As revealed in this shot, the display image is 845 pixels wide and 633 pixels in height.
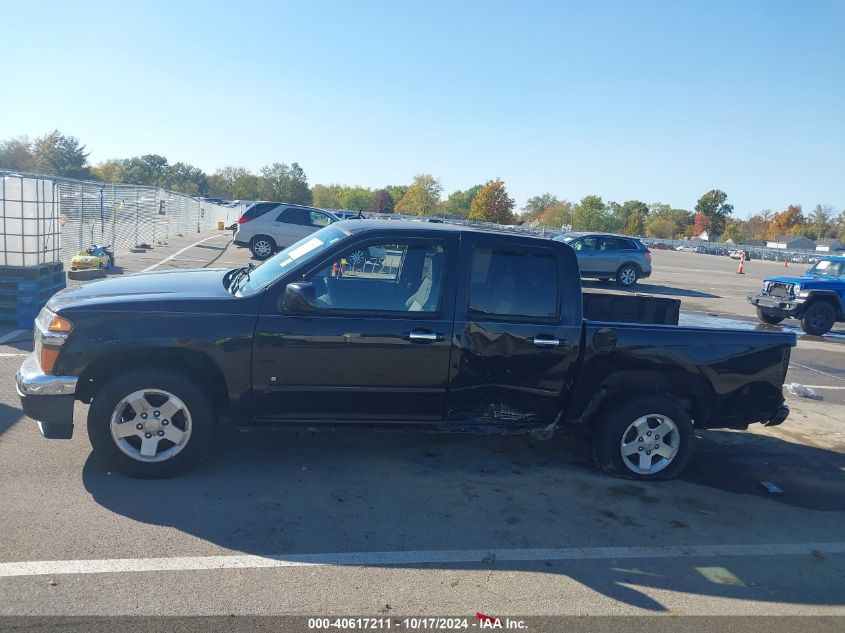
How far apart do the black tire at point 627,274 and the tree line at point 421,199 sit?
1907cm

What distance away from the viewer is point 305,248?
5371 mm

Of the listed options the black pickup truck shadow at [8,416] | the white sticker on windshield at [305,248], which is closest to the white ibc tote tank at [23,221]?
the black pickup truck shadow at [8,416]

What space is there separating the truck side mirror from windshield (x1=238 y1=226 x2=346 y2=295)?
12.5 inches

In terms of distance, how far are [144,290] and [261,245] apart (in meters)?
17.2

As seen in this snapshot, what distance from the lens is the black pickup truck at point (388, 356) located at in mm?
4613

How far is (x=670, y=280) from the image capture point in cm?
2736

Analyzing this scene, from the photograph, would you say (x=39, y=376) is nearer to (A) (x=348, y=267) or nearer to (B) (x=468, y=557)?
(A) (x=348, y=267)

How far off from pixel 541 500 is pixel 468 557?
1072 mm

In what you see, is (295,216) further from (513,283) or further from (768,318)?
(513,283)

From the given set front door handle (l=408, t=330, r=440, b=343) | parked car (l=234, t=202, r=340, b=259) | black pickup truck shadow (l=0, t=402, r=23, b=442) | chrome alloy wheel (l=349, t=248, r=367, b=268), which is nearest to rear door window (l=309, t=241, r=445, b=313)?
chrome alloy wheel (l=349, t=248, r=367, b=268)

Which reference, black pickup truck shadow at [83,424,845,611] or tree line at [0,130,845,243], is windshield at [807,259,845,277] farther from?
tree line at [0,130,845,243]

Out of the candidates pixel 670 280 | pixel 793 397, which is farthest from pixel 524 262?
pixel 670 280

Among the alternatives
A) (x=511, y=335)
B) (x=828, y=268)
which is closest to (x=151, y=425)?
(x=511, y=335)

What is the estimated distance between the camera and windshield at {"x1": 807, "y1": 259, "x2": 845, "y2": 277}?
607 inches
